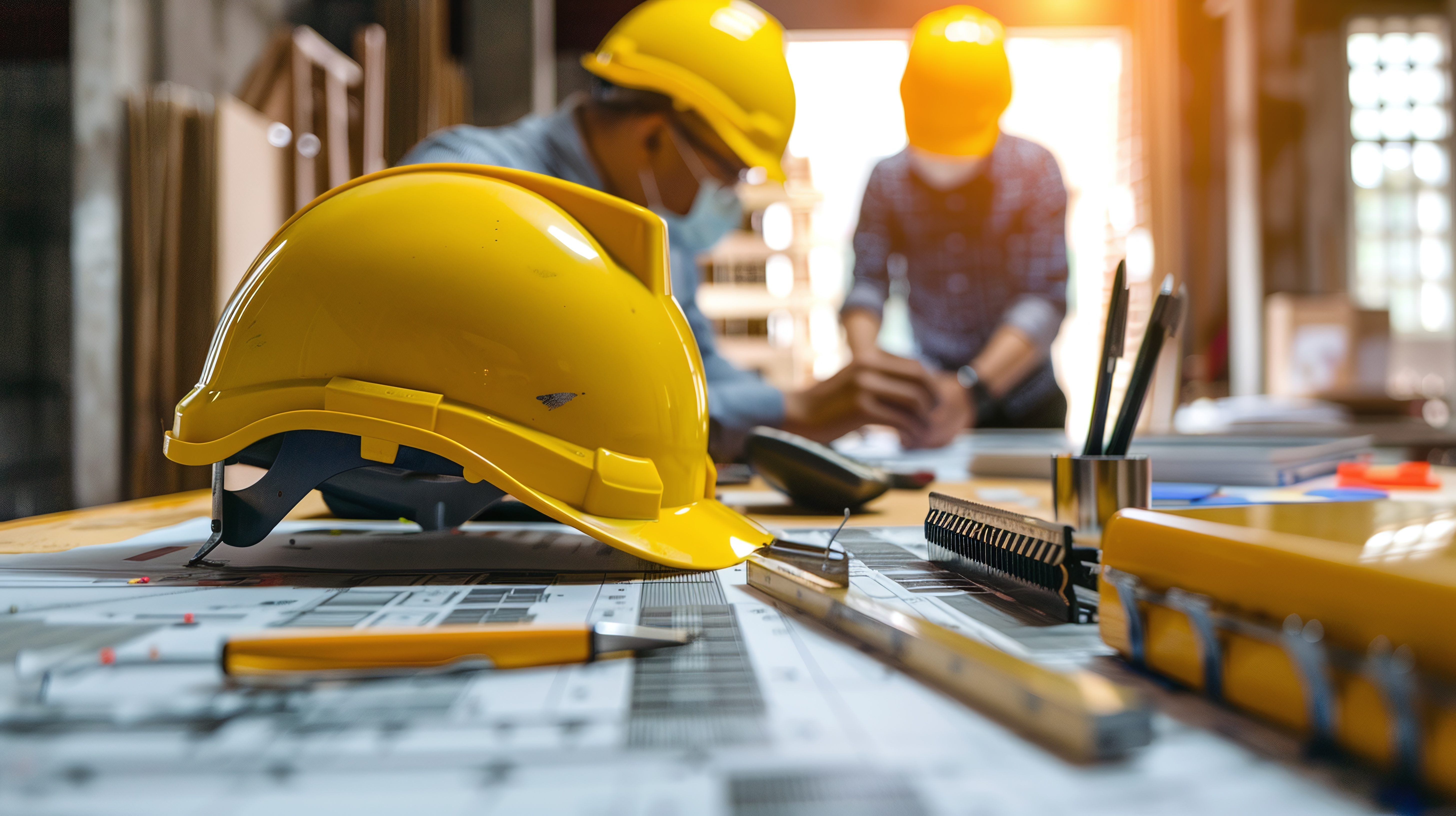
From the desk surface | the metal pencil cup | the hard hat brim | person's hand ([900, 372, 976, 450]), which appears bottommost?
the desk surface

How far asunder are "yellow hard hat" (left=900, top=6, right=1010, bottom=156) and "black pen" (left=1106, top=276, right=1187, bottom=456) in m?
1.09

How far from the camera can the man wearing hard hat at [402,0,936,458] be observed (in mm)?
1113

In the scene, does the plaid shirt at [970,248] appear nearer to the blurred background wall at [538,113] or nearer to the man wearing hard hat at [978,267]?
the man wearing hard hat at [978,267]

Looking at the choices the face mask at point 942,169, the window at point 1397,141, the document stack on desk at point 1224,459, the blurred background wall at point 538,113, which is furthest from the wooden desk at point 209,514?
the window at point 1397,141

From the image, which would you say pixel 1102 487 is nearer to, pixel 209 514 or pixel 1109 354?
pixel 1109 354

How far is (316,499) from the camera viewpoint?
873 mm

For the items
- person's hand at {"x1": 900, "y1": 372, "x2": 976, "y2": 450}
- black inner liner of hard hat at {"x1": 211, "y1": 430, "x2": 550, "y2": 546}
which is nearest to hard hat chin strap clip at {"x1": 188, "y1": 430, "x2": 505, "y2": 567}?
black inner liner of hard hat at {"x1": 211, "y1": 430, "x2": 550, "y2": 546}

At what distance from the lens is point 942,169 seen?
206cm

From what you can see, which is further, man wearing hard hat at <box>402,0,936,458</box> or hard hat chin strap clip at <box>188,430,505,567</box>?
man wearing hard hat at <box>402,0,936,458</box>

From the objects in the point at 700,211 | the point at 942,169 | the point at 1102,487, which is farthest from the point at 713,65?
the point at 942,169

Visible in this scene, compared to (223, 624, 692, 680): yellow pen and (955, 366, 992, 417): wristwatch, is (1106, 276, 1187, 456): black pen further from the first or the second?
(955, 366, 992, 417): wristwatch

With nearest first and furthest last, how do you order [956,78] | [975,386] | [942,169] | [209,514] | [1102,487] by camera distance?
[1102,487]
[209,514]
[956,78]
[975,386]
[942,169]

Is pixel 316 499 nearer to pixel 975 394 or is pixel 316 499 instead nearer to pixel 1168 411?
pixel 975 394

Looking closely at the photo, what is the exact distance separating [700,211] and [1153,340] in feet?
3.15
